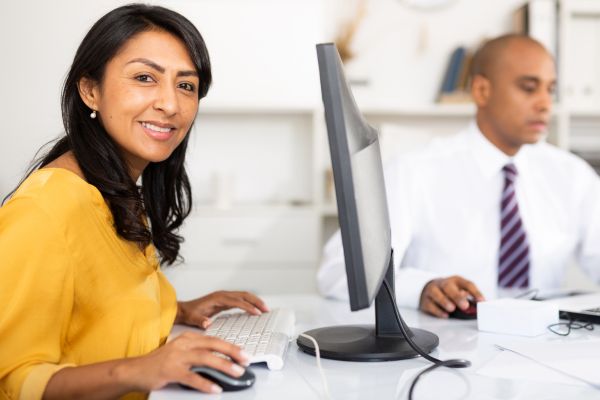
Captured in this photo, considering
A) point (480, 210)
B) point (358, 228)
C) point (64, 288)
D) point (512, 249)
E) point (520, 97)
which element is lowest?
point (512, 249)

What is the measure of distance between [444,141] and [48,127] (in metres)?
1.74

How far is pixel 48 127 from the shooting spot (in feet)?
9.52

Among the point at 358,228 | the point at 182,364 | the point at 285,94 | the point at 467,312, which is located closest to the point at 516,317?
the point at 467,312

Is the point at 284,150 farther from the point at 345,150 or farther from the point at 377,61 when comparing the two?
the point at 345,150

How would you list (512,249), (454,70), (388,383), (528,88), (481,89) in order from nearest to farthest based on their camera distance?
(388,383) < (512,249) < (528,88) < (481,89) < (454,70)

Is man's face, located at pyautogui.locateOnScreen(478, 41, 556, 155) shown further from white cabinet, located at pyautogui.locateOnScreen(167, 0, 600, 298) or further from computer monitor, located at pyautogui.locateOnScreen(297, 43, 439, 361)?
computer monitor, located at pyautogui.locateOnScreen(297, 43, 439, 361)

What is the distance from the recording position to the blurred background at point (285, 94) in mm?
2881

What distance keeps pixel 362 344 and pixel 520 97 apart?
154cm

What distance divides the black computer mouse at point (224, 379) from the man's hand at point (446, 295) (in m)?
0.66

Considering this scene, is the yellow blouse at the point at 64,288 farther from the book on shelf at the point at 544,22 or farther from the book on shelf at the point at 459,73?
the book on shelf at the point at 544,22

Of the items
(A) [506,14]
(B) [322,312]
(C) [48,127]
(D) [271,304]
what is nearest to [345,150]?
(B) [322,312]

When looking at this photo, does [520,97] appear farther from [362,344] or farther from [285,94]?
[362,344]

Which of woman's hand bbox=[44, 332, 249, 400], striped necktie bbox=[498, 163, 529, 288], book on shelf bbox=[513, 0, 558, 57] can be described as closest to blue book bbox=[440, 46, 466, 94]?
book on shelf bbox=[513, 0, 558, 57]

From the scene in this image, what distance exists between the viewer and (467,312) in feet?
4.50
